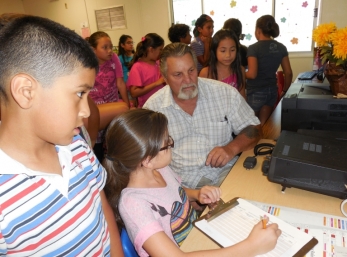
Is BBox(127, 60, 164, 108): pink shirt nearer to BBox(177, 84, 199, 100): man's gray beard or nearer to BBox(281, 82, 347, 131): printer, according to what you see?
BBox(177, 84, 199, 100): man's gray beard

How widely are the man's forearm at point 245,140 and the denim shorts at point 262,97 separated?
1206mm

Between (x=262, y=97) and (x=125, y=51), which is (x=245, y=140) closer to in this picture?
(x=262, y=97)

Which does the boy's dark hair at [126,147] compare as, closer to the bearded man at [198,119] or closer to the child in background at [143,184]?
the child in background at [143,184]

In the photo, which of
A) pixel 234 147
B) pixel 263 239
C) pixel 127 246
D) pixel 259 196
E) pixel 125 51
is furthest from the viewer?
pixel 125 51

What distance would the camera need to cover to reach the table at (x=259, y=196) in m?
0.88

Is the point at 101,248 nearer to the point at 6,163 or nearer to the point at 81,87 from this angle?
the point at 6,163

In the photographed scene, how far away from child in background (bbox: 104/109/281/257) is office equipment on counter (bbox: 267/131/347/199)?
269 millimetres

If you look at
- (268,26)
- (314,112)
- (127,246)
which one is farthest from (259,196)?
(268,26)

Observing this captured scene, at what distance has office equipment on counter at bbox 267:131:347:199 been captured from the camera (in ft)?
3.21

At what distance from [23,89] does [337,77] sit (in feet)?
4.97

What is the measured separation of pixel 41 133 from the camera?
2.09 feet

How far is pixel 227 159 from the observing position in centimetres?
149

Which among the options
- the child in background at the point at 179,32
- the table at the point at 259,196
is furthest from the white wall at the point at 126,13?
the table at the point at 259,196

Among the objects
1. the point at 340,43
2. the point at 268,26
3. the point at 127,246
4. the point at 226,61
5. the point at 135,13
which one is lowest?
the point at 127,246
